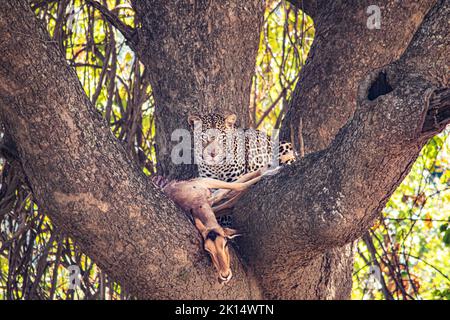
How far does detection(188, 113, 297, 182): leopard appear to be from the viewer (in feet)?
13.2

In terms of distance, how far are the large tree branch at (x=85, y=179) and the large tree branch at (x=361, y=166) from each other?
15.5 inches

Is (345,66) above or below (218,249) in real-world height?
above

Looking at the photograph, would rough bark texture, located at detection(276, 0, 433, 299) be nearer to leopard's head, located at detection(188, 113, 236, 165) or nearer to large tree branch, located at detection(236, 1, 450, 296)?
leopard's head, located at detection(188, 113, 236, 165)

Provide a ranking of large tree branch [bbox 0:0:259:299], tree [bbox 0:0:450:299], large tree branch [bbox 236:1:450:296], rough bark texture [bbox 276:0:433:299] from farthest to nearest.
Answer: rough bark texture [bbox 276:0:433:299] → large tree branch [bbox 0:0:259:299] → tree [bbox 0:0:450:299] → large tree branch [bbox 236:1:450:296]

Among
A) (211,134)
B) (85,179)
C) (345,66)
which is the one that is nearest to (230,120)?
(211,134)

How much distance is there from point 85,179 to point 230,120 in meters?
1.29

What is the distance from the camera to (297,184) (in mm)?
3098

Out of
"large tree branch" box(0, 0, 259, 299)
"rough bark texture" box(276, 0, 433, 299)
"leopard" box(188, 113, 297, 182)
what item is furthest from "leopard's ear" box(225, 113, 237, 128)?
"large tree branch" box(0, 0, 259, 299)

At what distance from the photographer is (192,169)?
13.2ft

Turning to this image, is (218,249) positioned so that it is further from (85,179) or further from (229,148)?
(229,148)
